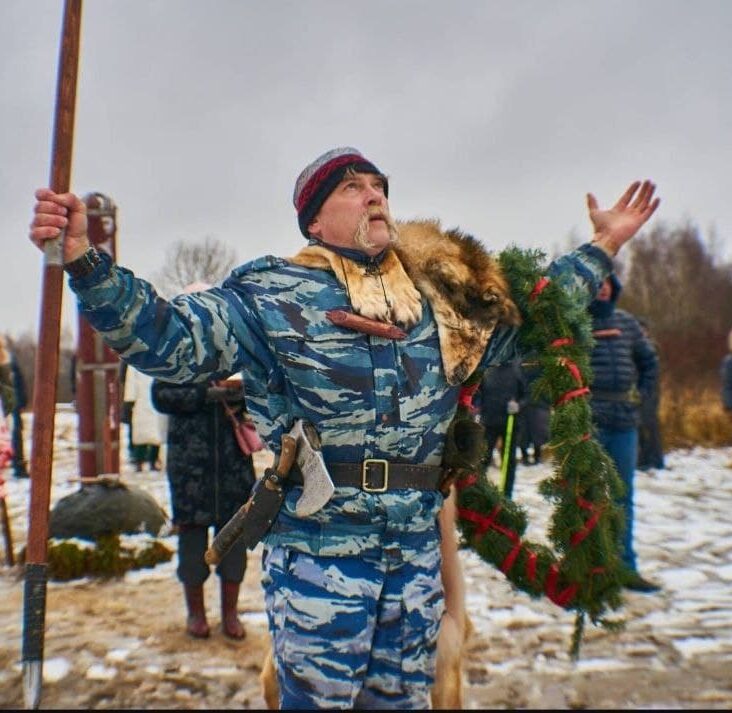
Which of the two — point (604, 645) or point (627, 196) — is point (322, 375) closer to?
point (627, 196)

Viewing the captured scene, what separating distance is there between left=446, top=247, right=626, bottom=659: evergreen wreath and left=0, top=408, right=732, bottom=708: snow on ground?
0.62 metres

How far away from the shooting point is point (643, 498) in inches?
329

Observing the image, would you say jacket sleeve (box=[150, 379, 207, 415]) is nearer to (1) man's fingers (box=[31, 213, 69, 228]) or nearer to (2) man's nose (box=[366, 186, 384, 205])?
(2) man's nose (box=[366, 186, 384, 205])

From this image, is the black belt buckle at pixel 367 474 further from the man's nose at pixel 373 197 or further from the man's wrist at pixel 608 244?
the man's wrist at pixel 608 244

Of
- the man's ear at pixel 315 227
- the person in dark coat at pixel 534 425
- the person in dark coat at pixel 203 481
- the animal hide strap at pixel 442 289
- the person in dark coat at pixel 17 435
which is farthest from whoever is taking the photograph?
the person in dark coat at pixel 534 425

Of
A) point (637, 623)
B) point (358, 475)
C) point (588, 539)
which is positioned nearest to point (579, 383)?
point (588, 539)

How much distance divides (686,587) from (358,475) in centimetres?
372

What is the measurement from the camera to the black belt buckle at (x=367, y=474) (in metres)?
2.22

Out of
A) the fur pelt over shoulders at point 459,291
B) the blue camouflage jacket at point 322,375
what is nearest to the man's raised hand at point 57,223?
the blue camouflage jacket at point 322,375

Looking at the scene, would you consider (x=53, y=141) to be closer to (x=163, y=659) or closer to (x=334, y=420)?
(x=334, y=420)

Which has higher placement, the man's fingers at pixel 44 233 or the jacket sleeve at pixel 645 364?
the man's fingers at pixel 44 233

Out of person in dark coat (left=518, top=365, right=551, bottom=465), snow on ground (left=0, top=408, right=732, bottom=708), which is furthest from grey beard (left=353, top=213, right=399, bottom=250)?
person in dark coat (left=518, top=365, right=551, bottom=465)

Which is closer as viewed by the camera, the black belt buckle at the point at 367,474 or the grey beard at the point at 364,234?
the black belt buckle at the point at 367,474

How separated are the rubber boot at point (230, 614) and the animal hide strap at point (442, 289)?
2.43 m
